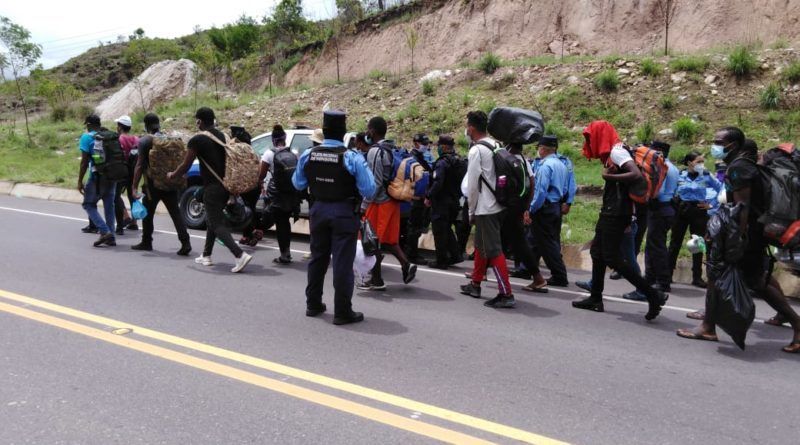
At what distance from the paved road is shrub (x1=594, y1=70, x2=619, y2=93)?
12.0m

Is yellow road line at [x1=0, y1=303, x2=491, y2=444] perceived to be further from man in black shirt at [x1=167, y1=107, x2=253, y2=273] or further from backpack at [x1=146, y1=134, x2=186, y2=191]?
backpack at [x1=146, y1=134, x2=186, y2=191]

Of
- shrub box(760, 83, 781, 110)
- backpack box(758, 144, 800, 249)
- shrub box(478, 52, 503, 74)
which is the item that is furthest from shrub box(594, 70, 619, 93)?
backpack box(758, 144, 800, 249)

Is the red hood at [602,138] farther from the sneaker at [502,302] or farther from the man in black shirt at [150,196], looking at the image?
the man in black shirt at [150,196]

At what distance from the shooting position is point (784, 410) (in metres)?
4.30

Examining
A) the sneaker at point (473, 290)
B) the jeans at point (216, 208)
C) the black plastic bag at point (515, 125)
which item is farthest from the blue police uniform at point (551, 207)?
the jeans at point (216, 208)

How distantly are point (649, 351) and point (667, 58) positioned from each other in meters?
15.8

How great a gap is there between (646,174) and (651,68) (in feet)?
43.9

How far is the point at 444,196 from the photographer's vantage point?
865cm

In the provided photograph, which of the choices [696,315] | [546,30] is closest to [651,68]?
[546,30]

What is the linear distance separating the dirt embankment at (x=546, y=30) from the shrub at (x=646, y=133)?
25.0 ft

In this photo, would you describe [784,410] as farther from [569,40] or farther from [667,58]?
[569,40]

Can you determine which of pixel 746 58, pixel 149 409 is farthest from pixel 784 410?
pixel 746 58

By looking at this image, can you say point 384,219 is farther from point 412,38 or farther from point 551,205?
point 412,38

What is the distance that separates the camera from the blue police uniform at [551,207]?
26.5 feet
